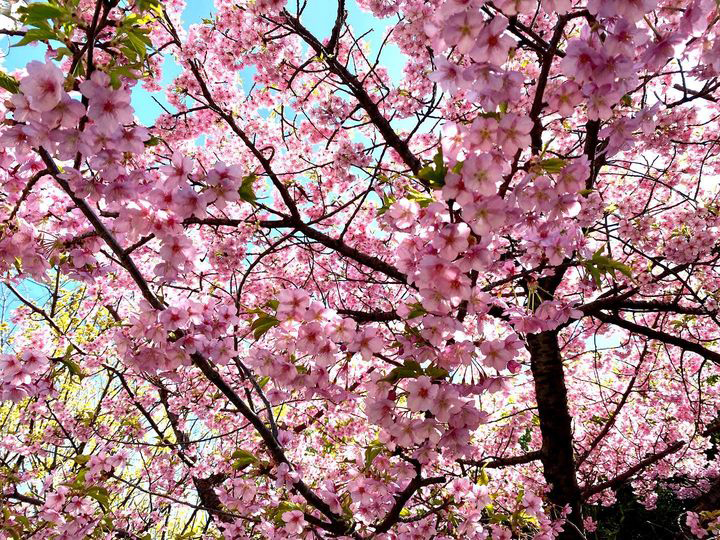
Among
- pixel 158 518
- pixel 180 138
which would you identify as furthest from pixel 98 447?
pixel 180 138

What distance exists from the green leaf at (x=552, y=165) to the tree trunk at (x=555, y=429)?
3727 mm

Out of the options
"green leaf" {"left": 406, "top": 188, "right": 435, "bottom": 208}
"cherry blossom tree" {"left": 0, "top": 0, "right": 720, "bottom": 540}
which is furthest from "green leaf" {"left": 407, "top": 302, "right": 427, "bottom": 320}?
"green leaf" {"left": 406, "top": 188, "right": 435, "bottom": 208}

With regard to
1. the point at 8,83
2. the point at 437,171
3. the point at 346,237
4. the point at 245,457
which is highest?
the point at 346,237

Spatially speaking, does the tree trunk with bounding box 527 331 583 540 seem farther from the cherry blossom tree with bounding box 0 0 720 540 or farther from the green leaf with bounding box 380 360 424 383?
the green leaf with bounding box 380 360 424 383

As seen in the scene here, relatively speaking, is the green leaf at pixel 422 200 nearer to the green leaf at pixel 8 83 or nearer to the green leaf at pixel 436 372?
the green leaf at pixel 436 372

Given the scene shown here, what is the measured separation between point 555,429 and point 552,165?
4366 millimetres

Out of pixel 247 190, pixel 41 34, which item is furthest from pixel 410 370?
pixel 41 34

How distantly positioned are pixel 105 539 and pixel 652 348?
22.2ft

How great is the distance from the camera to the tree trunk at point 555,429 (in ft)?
16.0

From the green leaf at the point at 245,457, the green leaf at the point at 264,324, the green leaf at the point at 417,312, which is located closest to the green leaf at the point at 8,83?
the green leaf at the point at 264,324

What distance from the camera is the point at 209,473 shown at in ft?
19.6

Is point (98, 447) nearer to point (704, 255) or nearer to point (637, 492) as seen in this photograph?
point (704, 255)

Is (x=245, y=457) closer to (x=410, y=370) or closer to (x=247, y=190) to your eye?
(x=410, y=370)

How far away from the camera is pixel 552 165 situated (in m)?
1.47
